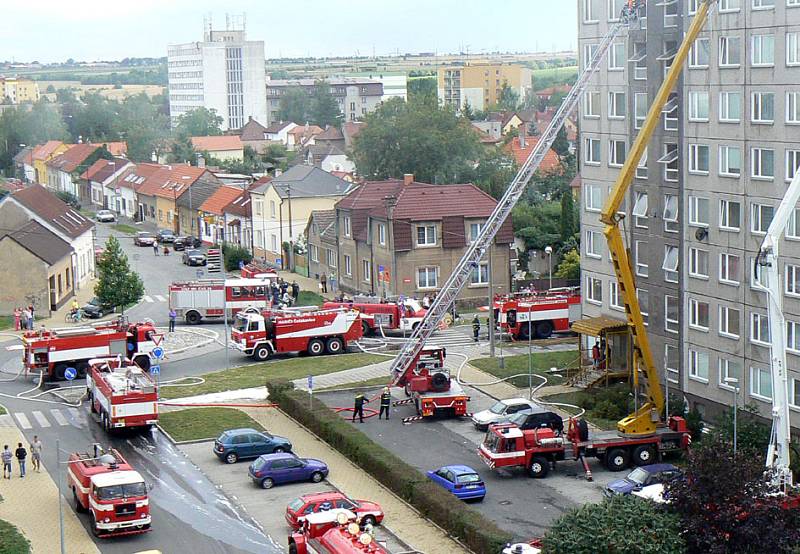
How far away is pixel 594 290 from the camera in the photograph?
58.9 meters

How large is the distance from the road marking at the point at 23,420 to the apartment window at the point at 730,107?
30.5m

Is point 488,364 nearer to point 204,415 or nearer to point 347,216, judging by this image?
point 204,415

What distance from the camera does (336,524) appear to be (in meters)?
34.8

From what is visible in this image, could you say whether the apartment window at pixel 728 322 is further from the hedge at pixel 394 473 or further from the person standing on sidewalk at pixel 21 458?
the person standing on sidewalk at pixel 21 458

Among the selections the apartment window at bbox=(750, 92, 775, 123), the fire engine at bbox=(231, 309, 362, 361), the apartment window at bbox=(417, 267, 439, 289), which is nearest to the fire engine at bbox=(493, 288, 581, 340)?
the fire engine at bbox=(231, 309, 362, 361)

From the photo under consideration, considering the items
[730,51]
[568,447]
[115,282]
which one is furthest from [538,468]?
[115,282]

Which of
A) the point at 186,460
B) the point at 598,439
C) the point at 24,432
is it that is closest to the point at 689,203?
the point at 598,439

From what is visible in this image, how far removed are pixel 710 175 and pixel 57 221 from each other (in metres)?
56.6

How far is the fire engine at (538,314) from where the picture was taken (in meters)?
67.9

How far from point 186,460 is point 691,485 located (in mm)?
21083

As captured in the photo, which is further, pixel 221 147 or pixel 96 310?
pixel 221 147

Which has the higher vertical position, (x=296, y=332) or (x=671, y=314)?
(x=671, y=314)

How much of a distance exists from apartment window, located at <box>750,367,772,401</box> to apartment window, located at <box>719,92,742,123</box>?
9.23 metres

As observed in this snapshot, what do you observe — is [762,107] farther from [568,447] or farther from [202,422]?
[202,422]
